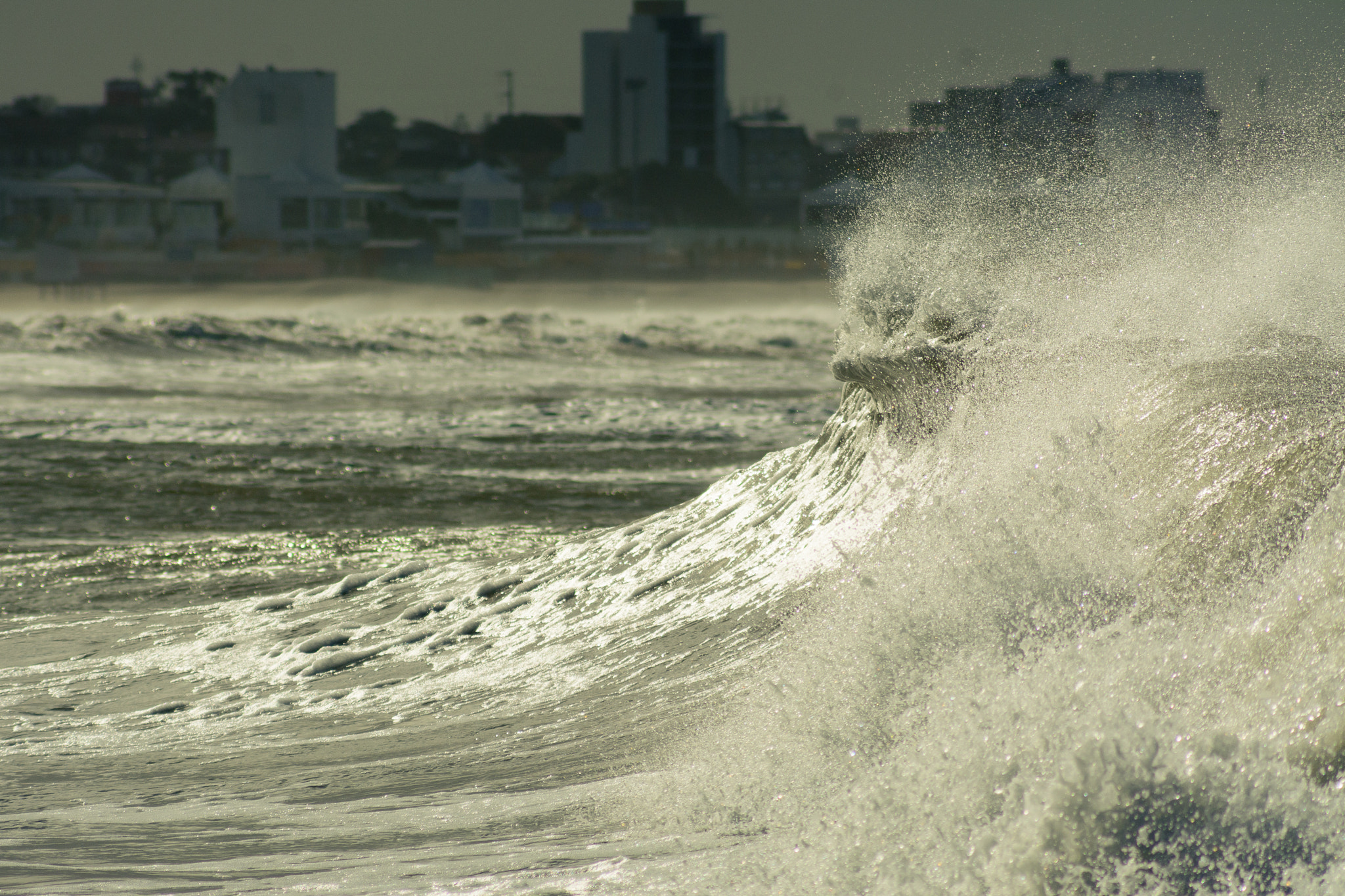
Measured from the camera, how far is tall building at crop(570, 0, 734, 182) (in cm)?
6812

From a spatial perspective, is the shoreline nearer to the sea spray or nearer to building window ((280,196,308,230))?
building window ((280,196,308,230))

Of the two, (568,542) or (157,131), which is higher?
(157,131)

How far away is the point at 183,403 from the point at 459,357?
9929 mm

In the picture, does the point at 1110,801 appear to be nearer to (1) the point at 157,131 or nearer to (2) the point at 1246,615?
(2) the point at 1246,615

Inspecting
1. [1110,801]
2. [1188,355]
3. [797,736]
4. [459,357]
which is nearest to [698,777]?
[797,736]

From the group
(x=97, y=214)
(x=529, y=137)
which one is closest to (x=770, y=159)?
(x=529, y=137)

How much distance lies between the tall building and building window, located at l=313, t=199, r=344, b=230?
59.1 feet

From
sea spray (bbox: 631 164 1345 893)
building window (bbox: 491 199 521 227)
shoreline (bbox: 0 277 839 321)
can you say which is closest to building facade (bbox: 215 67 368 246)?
building window (bbox: 491 199 521 227)

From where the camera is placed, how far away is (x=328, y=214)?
181 ft

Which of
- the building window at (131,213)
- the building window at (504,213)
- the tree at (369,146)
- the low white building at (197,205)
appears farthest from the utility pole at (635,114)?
the building window at (131,213)

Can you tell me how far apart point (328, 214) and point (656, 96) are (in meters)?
21.0

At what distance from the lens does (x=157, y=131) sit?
8700 centimetres

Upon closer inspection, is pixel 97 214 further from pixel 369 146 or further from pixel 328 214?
pixel 369 146

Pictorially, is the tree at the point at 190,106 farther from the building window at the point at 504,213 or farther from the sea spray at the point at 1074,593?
the sea spray at the point at 1074,593
